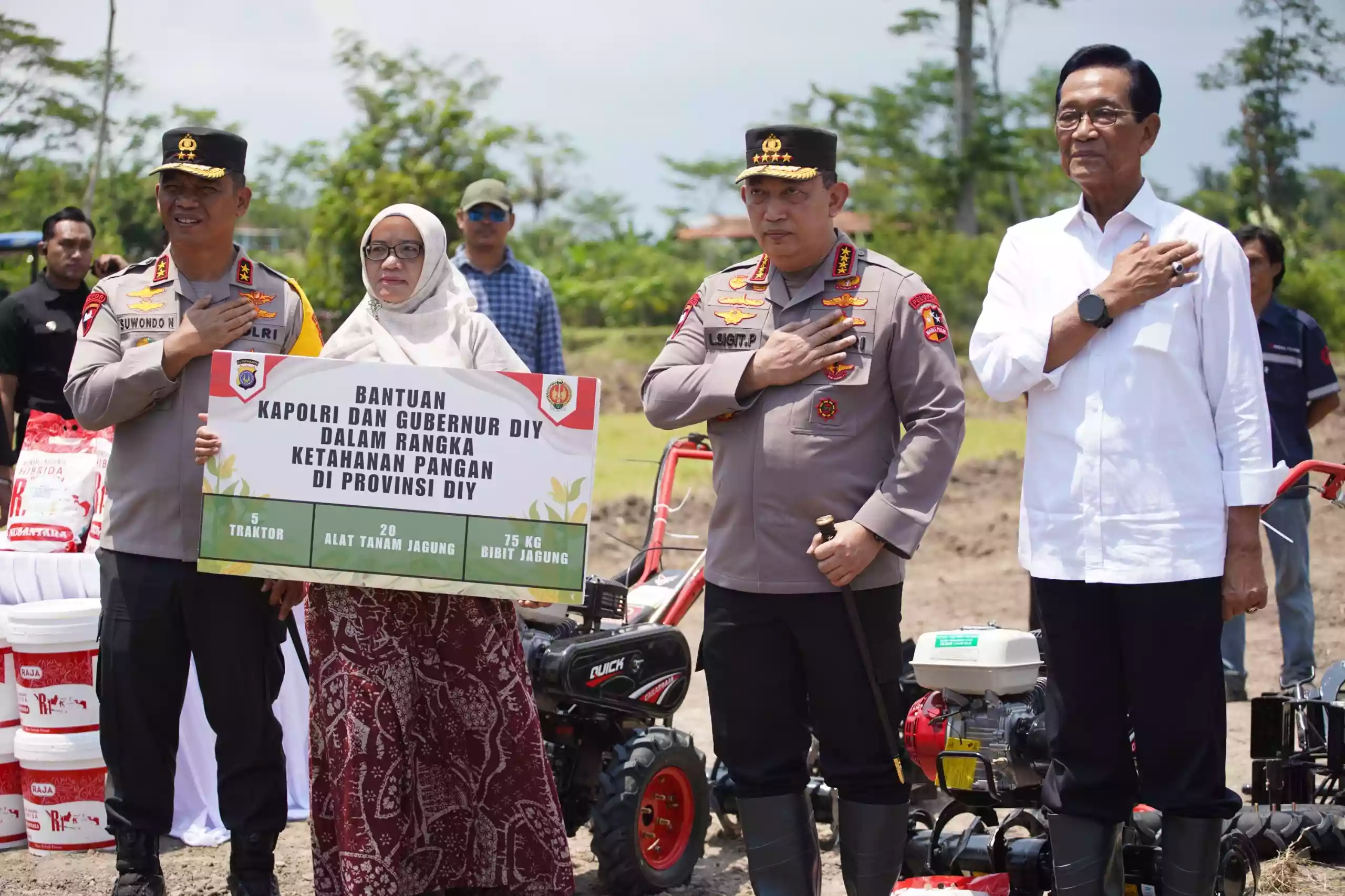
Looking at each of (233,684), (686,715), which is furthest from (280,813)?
(686,715)

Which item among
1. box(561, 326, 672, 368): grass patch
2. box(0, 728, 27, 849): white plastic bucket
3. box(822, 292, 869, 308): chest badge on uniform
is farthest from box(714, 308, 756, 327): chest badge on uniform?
box(561, 326, 672, 368): grass patch

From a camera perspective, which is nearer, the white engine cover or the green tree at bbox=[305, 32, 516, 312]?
the white engine cover

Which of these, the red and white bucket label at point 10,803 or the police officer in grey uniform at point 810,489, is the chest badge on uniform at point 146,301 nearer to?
the police officer in grey uniform at point 810,489

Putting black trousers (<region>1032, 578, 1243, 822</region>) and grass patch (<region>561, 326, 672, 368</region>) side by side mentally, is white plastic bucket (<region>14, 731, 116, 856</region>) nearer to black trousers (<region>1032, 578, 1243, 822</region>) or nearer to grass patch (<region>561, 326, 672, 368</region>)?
black trousers (<region>1032, 578, 1243, 822</region>)

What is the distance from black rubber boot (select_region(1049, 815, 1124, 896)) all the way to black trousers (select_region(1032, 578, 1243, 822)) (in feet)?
0.10

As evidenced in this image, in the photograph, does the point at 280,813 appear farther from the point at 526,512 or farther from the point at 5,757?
the point at 5,757

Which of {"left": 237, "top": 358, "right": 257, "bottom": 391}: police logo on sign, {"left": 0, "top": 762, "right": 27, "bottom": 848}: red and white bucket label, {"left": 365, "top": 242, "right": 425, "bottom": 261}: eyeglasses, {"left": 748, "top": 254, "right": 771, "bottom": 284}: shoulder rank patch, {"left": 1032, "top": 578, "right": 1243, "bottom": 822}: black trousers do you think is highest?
{"left": 365, "top": 242, "right": 425, "bottom": 261}: eyeglasses

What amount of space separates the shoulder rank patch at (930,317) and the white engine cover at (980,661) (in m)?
0.94

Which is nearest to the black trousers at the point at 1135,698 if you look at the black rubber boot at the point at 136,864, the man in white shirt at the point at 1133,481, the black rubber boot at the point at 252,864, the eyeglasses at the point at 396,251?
the man in white shirt at the point at 1133,481

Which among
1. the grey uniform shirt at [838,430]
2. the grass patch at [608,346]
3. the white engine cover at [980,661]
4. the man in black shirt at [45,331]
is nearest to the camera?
the grey uniform shirt at [838,430]

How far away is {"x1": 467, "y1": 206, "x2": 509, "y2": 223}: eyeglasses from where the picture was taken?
7043 mm

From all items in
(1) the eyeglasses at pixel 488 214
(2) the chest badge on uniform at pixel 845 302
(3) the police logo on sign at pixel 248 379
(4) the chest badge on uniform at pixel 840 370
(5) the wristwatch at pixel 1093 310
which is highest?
(1) the eyeglasses at pixel 488 214

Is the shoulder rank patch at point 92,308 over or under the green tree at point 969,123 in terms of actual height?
under

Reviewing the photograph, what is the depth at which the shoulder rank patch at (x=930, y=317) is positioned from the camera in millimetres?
3775
